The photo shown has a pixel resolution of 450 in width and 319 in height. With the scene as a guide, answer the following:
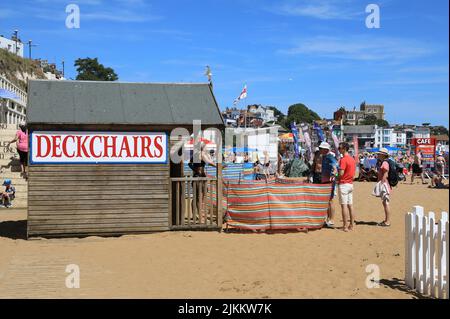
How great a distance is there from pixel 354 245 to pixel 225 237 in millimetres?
2545

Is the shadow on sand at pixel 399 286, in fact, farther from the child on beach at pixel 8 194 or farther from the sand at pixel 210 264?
the child on beach at pixel 8 194

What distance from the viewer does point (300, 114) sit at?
17238 cm

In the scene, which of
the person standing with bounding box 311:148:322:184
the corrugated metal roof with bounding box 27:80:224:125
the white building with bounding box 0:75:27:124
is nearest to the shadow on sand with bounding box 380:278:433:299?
the corrugated metal roof with bounding box 27:80:224:125

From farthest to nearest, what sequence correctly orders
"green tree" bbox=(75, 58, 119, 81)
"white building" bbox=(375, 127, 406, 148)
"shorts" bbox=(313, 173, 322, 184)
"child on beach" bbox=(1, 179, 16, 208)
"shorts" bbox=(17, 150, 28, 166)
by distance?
1. "white building" bbox=(375, 127, 406, 148)
2. "green tree" bbox=(75, 58, 119, 81)
3. "shorts" bbox=(17, 150, 28, 166)
4. "child on beach" bbox=(1, 179, 16, 208)
5. "shorts" bbox=(313, 173, 322, 184)

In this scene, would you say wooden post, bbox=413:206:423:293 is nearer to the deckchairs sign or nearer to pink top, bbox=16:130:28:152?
the deckchairs sign

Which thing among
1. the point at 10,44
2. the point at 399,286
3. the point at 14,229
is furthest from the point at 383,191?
the point at 10,44

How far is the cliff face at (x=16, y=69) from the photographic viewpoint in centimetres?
5118

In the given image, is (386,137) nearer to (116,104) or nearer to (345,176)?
(345,176)

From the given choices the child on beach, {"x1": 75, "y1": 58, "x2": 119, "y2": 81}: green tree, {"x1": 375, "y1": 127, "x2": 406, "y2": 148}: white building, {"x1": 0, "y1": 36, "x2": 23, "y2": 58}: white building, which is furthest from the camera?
{"x1": 375, "y1": 127, "x2": 406, "y2": 148}: white building

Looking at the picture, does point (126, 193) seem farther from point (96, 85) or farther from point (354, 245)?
point (354, 245)

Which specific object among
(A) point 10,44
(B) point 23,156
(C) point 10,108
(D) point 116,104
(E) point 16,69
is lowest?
(B) point 23,156

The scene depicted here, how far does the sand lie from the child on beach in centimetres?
364

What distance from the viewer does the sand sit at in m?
6.83

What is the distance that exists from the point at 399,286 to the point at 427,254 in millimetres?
803
